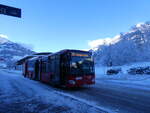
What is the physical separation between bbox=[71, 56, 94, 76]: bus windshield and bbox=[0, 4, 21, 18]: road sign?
5.58 m

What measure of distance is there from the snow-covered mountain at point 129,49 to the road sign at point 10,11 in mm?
52624

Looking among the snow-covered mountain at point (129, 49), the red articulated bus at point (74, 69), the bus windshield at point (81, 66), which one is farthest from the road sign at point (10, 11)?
the snow-covered mountain at point (129, 49)

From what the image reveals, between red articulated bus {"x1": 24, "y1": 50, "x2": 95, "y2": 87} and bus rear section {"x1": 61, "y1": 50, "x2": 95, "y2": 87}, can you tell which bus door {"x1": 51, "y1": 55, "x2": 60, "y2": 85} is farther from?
bus rear section {"x1": 61, "y1": 50, "x2": 95, "y2": 87}

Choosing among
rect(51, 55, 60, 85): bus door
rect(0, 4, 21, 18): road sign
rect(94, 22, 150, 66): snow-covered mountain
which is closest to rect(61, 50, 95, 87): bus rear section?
rect(51, 55, 60, 85): bus door

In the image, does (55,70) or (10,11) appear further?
(55,70)

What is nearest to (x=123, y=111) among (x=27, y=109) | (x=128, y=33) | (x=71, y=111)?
(x=71, y=111)

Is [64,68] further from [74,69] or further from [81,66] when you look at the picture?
[81,66]

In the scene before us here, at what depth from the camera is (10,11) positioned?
26.7ft

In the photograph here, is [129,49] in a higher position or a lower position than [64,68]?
higher

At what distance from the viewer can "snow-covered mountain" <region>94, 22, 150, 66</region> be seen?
5791 centimetres

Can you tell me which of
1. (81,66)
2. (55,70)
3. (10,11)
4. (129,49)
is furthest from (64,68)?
(129,49)

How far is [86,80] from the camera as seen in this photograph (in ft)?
42.7

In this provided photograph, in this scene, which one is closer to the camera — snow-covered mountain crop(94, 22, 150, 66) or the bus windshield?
the bus windshield

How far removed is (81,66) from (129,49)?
Answer: 156ft
